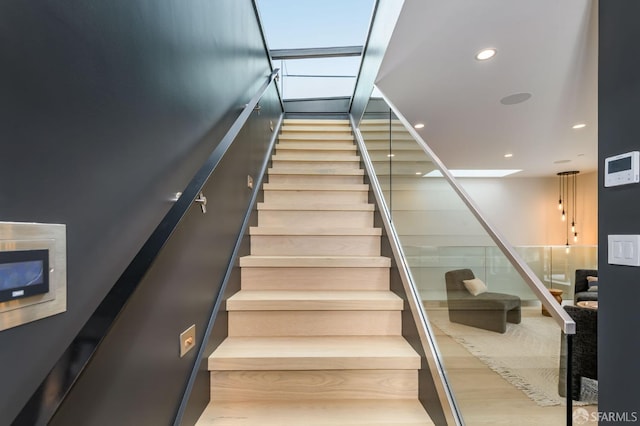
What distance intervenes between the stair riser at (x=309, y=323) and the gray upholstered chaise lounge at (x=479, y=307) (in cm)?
39

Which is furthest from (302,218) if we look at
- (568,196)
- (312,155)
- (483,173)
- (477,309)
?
(568,196)

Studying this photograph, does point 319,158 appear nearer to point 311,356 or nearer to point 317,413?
point 311,356

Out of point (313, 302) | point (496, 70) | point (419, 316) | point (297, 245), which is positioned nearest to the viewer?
point (419, 316)

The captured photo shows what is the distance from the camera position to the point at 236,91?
1.93m

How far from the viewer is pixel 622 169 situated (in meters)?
1.31

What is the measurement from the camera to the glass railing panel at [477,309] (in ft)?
3.22

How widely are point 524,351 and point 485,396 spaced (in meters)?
→ 0.24

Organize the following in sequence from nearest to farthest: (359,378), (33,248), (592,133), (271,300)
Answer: (33,248) → (359,378) → (271,300) → (592,133)

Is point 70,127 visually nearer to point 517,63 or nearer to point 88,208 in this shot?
point 88,208

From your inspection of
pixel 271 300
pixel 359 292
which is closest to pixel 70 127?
pixel 271 300

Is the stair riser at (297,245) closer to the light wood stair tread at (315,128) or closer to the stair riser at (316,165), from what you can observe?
the stair riser at (316,165)

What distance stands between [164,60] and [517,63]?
9.19 ft

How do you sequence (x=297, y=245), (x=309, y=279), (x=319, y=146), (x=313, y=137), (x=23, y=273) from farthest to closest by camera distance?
(x=313, y=137) < (x=319, y=146) < (x=297, y=245) < (x=309, y=279) < (x=23, y=273)

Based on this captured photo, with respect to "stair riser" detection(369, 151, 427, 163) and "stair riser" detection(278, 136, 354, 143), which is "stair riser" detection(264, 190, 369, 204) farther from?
"stair riser" detection(278, 136, 354, 143)
